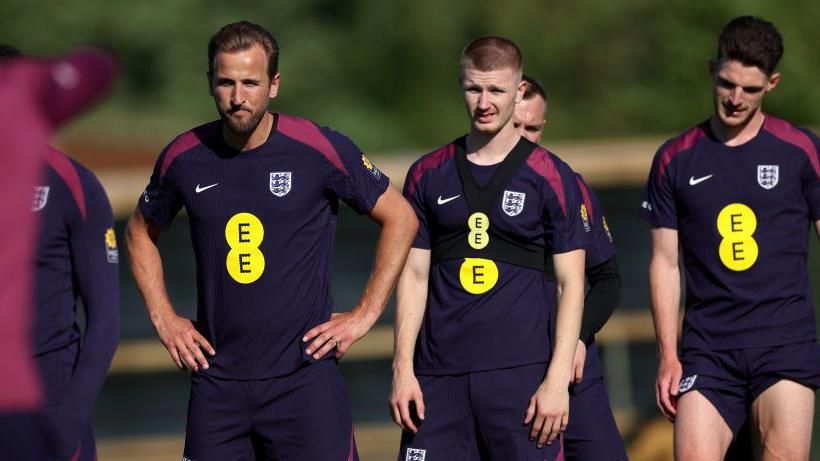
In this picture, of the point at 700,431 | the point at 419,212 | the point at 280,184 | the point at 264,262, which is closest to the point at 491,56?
the point at 419,212

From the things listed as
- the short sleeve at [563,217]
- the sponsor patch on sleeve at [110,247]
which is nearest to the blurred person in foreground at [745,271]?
the short sleeve at [563,217]

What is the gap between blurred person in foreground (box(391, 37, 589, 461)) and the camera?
6.89 meters

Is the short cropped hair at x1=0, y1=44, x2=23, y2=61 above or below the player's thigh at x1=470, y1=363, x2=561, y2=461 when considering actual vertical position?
above

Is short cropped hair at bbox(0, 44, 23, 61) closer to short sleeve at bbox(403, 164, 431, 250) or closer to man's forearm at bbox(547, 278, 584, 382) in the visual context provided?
short sleeve at bbox(403, 164, 431, 250)

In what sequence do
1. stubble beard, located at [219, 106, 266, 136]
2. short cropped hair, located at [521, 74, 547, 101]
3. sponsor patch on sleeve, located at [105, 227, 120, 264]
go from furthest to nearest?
1. short cropped hair, located at [521, 74, 547, 101]
2. stubble beard, located at [219, 106, 266, 136]
3. sponsor patch on sleeve, located at [105, 227, 120, 264]

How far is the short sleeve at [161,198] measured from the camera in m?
6.94

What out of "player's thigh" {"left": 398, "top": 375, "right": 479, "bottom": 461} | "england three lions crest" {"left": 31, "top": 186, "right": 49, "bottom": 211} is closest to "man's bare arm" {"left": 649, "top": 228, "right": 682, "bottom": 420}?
"player's thigh" {"left": 398, "top": 375, "right": 479, "bottom": 461}

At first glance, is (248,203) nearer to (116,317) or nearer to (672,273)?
(116,317)

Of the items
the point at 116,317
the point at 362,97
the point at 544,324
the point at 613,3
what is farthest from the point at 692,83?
the point at 116,317

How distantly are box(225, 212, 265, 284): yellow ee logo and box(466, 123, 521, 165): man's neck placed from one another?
1033 mm

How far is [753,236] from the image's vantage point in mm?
7391

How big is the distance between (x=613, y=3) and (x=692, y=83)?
17.1 feet

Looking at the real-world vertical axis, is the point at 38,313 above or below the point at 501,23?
below

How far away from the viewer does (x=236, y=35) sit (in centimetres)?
671
